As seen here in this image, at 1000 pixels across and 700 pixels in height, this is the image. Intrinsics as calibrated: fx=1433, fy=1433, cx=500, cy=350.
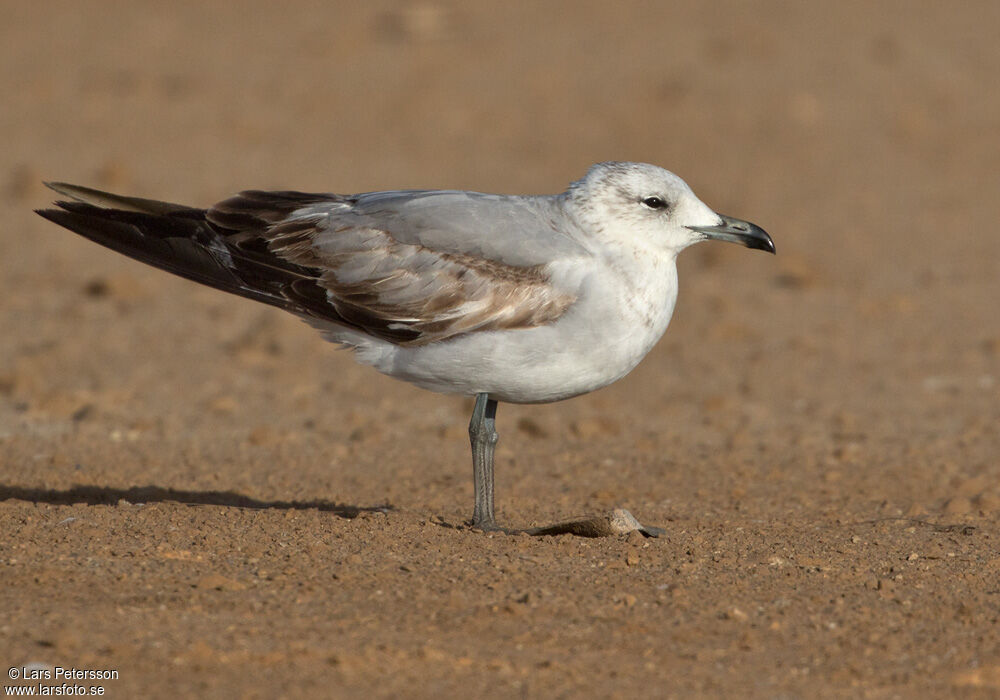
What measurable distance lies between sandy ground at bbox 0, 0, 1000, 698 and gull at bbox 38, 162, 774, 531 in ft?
2.55

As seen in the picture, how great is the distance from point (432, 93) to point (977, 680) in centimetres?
1265

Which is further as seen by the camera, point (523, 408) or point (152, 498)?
point (523, 408)

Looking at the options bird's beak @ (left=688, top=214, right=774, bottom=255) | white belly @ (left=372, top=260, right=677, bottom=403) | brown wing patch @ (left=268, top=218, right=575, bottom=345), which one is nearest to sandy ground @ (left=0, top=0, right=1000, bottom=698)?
white belly @ (left=372, top=260, right=677, bottom=403)

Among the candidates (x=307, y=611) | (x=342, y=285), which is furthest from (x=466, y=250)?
(x=307, y=611)

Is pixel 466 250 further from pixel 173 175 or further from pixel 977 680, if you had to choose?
pixel 173 175

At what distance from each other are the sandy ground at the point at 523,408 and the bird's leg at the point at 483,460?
19 cm

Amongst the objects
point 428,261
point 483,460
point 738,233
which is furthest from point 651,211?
point 483,460

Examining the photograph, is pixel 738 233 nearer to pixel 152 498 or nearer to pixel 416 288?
pixel 416 288

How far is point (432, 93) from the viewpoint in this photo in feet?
54.6

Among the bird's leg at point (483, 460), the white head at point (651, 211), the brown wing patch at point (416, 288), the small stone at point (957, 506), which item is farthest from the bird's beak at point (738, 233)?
the small stone at point (957, 506)

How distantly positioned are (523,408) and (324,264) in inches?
142

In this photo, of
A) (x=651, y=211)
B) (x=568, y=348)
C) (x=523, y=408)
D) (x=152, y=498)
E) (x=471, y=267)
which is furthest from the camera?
(x=523, y=408)

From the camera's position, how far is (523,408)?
33.2 feet

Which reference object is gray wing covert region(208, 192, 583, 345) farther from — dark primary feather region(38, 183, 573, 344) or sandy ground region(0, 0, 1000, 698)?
sandy ground region(0, 0, 1000, 698)
